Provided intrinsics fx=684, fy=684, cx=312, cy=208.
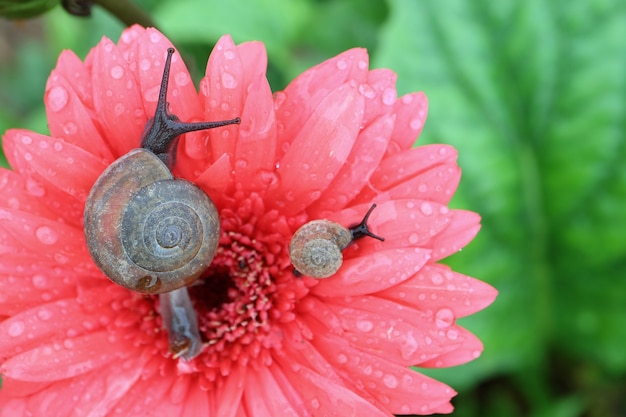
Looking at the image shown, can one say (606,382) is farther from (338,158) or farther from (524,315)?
(338,158)

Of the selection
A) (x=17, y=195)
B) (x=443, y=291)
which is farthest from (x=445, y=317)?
(x=17, y=195)

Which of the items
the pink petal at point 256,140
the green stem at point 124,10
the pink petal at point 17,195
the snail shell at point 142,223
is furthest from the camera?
the green stem at point 124,10

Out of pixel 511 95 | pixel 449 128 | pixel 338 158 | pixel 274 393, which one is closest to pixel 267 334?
pixel 274 393

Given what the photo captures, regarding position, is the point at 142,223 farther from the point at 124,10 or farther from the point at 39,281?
the point at 124,10

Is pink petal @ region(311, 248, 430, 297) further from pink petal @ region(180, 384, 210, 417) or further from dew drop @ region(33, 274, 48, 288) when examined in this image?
dew drop @ region(33, 274, 48, 288)

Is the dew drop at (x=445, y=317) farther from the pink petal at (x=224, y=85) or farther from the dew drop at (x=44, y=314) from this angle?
the dew drop at (x=44, y=314)

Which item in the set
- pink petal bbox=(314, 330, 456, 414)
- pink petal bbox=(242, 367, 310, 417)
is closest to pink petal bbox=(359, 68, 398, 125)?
pink petal bbox=(314, 330, 456, 414)

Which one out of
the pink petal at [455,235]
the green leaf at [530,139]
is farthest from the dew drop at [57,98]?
the green leaf at [530,139]
